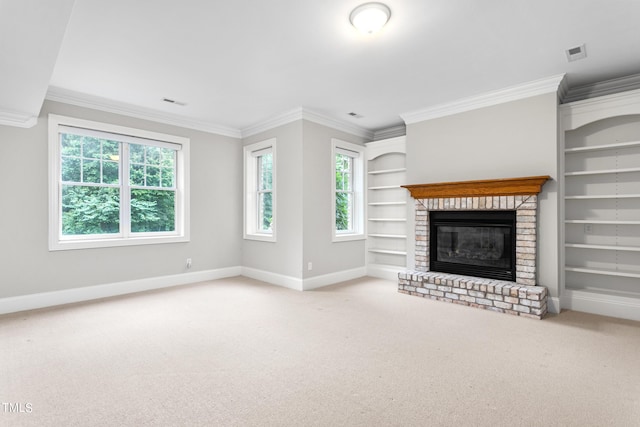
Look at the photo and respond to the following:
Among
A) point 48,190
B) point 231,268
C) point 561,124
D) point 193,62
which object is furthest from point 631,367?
point 48,190

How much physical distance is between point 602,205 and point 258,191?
185 inches

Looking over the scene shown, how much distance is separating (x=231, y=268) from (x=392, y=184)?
125 inches

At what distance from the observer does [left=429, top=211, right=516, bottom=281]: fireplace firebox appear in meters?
4.01

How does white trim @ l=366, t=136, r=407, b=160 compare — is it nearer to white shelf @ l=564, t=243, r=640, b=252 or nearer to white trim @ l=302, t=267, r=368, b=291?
white trim @ l=302, t=267, r=368, b=291

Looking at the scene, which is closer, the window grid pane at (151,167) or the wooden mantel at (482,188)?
the wooden mantel at (482,188)

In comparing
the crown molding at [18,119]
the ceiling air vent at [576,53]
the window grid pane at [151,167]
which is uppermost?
the ceiling air vent at [576,53]

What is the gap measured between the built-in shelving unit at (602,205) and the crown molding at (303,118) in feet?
9.54

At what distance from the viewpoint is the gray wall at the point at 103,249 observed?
3.69m

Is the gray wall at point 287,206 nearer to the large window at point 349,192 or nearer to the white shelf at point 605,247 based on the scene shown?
the large window at point 349,192

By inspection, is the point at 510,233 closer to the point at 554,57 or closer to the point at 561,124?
the point at 561,124

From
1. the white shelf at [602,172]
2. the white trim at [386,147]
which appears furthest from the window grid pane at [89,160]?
the white shelf at [602,172]

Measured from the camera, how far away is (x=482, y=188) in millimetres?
4035

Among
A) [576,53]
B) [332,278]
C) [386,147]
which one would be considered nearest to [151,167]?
[332,278]

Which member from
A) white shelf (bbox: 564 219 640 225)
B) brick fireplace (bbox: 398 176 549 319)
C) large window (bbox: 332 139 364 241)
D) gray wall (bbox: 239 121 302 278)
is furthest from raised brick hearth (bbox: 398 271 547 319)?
gray wall (bbox: 239 121 302 278)
